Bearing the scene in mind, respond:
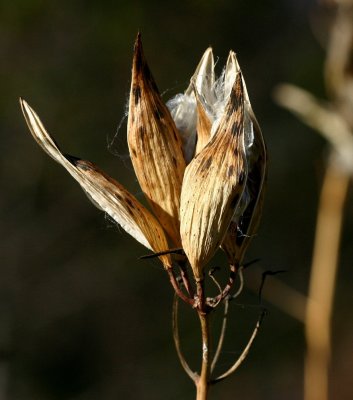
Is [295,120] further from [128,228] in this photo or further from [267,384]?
[128,228]

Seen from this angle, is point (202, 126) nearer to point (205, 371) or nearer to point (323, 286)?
point (205, 371)

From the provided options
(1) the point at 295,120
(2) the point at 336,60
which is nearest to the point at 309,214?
(1) the point at 295,120

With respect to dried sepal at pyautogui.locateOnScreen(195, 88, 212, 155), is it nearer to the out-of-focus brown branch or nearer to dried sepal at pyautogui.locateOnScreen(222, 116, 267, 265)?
dried sepal at pyautogui.locateOnScreen(222, 116, 267, 265)

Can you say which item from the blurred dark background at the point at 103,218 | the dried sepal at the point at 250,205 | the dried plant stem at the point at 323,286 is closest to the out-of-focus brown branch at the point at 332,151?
the dried plant stem at the point at 323,286

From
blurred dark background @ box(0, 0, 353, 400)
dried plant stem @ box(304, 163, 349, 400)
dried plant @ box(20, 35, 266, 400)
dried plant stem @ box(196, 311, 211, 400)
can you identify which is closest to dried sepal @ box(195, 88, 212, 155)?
dried plant @ box(20, 35, 266, 400)

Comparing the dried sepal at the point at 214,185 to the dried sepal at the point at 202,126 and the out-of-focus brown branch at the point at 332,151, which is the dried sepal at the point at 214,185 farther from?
the out-of-focus brown branch at the point at 332,151

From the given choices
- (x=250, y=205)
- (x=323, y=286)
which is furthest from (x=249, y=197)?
(x=323, y=286)
